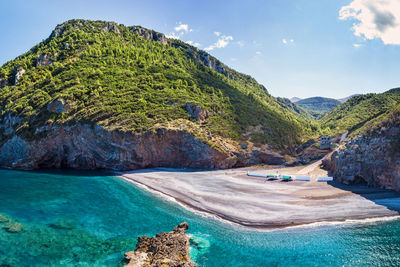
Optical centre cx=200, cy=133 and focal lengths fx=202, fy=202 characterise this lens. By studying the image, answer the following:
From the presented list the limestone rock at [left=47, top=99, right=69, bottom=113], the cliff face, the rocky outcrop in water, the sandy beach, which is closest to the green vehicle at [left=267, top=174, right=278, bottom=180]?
the sandy beach

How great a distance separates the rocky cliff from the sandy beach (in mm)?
1946

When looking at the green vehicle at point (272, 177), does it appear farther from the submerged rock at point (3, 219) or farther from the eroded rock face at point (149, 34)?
the eroded rock face at point (149, 34)

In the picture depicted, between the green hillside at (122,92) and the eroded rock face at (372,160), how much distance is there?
22717 millimetres

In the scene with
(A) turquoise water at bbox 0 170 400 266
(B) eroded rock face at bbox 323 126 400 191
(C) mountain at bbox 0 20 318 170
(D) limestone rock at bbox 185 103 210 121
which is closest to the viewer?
(A) turquoise water at bbox 0 170 400 266

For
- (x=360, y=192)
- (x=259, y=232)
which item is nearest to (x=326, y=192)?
(x=360, y=192)

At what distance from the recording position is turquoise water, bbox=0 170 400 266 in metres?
18.1

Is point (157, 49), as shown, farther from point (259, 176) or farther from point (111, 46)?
point (259, 176)

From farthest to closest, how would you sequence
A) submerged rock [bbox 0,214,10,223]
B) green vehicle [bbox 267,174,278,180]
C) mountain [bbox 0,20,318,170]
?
mountain [bbox 0,20,318,170] → green vehicle [bbox 267,174,278,180] → submerged rock [bbox 0,214,10,223]

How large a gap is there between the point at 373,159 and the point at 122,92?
60635 mm

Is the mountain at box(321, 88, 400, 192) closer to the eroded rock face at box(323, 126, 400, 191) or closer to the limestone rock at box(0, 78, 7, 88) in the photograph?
the eroded rock face at box(323, 126, 400, 191)

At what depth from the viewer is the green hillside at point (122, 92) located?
53.1 m

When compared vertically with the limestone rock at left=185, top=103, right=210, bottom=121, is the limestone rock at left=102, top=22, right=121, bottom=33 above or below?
above

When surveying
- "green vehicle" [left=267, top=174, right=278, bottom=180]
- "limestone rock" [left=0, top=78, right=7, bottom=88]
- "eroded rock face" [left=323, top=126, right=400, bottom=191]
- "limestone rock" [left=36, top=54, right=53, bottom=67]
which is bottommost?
"green vehicle" [left=267, top=174, right=278, bottom=180]

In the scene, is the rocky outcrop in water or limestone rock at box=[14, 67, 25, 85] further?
limestone rock at box=[14, 67, 25, 85]
